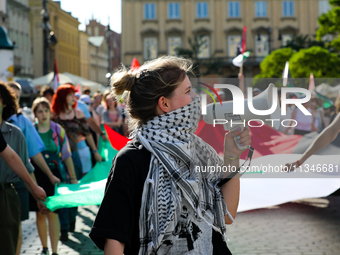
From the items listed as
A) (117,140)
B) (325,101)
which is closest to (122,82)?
(117,140)

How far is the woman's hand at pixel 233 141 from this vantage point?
2475 mm

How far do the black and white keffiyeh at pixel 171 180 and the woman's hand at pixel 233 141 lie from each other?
158 mm

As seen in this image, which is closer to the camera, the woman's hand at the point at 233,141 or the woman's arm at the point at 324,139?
the woman's hand at the point at 233,141

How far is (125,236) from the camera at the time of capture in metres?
2.20

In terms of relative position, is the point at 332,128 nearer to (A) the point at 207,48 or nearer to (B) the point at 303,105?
(B) the point at 303,105

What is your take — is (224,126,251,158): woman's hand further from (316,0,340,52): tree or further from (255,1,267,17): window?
(255,1,267,17): window

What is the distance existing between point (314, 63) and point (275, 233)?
28711 mm

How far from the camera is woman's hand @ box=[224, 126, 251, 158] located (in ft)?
8.12

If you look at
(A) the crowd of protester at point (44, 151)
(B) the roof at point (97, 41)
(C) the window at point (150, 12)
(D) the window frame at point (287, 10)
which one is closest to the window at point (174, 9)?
(C) the window at point (150, 12)

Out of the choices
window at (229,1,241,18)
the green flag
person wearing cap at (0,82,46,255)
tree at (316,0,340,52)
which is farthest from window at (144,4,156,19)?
person wearing cap at (0,82,46,255)

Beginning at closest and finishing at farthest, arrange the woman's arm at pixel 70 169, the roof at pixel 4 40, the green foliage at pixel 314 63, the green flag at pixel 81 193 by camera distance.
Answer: the green flag at pixel 81 193
the woman's arm at pixel 70 169
the roof at pixel 4 40
the green foliage at pixel 314 63

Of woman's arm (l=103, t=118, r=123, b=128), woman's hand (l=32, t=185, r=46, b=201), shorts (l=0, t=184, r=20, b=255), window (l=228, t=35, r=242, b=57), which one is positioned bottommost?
shorts (l=0, t=184, r=20, b=255)

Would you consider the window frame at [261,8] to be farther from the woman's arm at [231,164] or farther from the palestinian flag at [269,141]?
the woman's arm at [231,164]

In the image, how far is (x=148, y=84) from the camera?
7.71 ft
